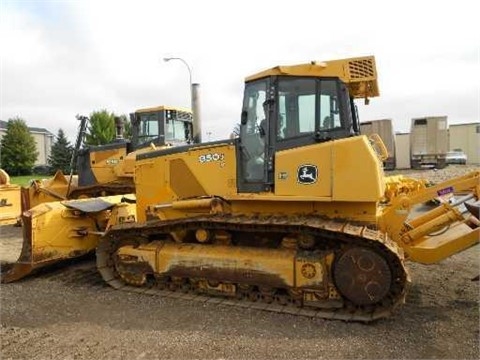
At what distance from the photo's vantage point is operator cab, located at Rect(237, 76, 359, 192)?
5.98m

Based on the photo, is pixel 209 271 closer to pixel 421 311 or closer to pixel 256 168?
pixel 256 168

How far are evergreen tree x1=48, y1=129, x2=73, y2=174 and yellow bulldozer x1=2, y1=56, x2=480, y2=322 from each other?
158ft

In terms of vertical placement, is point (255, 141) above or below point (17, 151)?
below

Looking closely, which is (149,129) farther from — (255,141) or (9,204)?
(255,141)

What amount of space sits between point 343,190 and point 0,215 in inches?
363

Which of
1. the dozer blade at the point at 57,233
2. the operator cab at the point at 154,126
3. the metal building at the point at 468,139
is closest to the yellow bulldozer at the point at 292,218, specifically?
the dozer blade at the point at 57,233

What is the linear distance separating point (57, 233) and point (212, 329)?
3579mm

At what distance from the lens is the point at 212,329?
5.24 meters

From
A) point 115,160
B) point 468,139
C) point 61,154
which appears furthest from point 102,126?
point 115,160

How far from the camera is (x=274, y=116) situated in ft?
20.1

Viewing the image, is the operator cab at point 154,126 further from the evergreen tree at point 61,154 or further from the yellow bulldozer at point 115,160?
the evergreen tree at point 61,154

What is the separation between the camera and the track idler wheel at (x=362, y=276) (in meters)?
5.36

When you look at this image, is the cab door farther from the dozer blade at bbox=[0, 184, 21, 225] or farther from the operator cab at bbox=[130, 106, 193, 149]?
the dozer blade at bbox=[0, 184, 21, 225]

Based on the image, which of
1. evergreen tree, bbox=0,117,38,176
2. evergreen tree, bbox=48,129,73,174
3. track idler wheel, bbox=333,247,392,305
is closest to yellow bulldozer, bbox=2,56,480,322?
track idler wheel, bbox=333,247,392,305
